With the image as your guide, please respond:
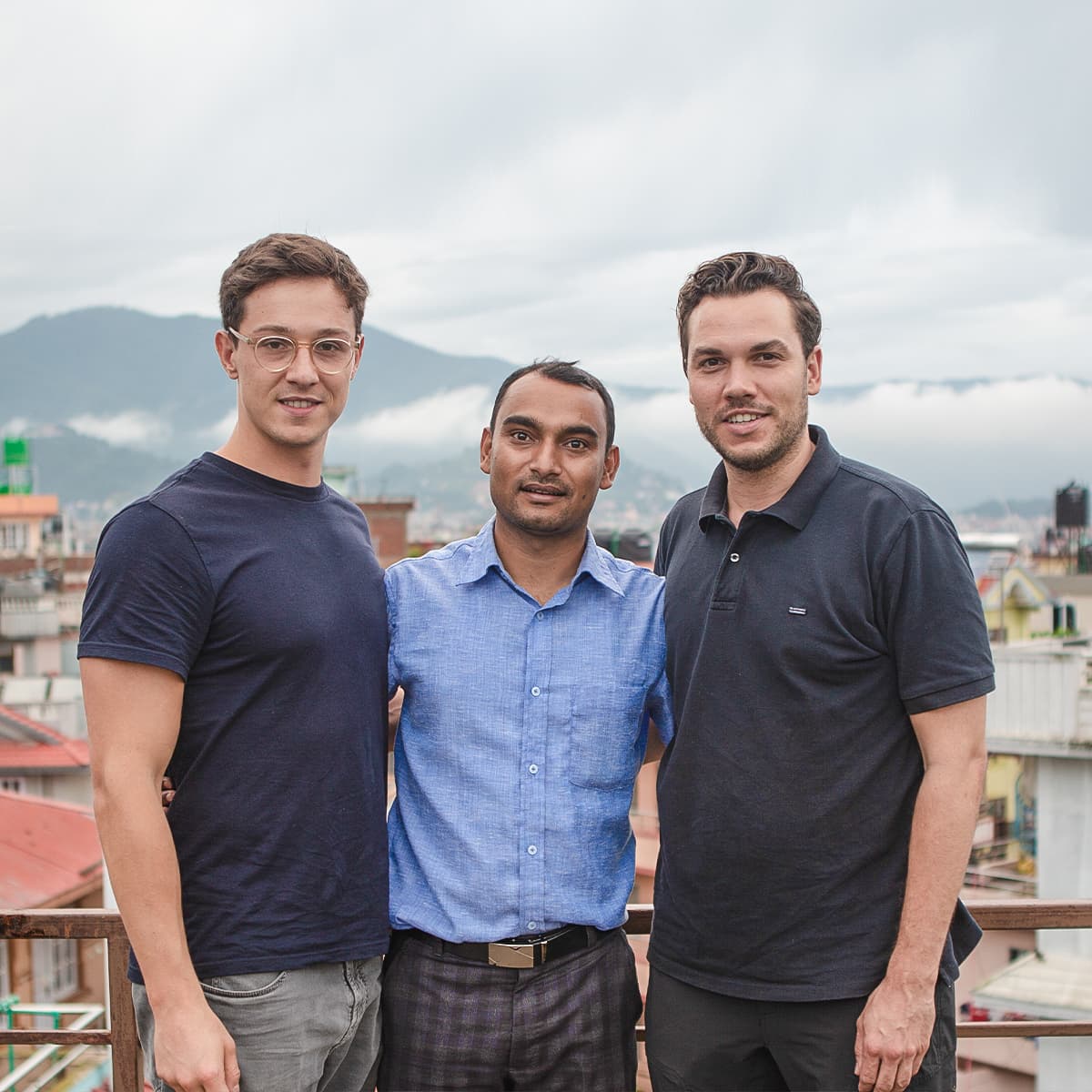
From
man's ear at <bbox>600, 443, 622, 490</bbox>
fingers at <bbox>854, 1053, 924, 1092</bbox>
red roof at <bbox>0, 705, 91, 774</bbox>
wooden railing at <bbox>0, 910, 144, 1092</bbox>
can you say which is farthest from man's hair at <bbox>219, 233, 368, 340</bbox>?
red roof at <bbox>0, 705, 91, 774</bbox>

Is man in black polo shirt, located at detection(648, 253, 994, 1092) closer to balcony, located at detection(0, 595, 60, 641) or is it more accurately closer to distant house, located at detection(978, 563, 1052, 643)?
distant house, located at detection(978, 563, 1052, 643)

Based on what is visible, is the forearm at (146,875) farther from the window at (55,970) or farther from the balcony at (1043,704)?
the balcony at (1043,704)

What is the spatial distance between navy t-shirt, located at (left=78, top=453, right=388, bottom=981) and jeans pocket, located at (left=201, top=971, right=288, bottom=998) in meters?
0.03

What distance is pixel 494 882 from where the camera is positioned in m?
3.22

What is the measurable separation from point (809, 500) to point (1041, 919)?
5.18ft

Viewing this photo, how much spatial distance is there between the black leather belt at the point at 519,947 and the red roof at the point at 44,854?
1515 centimetres

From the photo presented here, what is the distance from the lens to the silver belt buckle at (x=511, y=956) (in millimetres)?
3211

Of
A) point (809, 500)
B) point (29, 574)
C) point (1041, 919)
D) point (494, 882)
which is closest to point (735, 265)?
point (809, 500)

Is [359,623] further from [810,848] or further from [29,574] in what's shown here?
[29,574]

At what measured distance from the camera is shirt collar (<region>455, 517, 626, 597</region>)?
3430mm

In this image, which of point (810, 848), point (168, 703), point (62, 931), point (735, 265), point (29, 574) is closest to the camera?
point (168, 703)

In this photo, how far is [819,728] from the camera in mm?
3096

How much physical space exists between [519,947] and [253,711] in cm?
92

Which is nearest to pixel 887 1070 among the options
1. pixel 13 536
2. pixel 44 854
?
pixel 44 854
